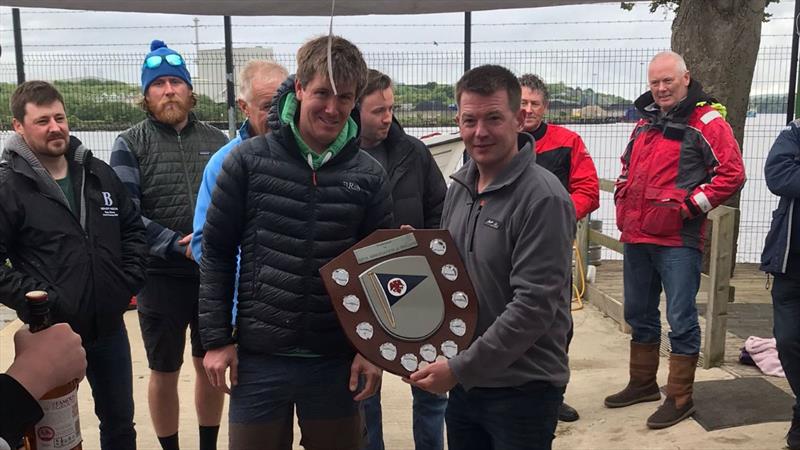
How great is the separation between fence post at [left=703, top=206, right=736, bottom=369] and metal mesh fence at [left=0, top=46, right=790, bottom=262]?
2.70 meters

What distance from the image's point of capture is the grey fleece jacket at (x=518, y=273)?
78.2 inches

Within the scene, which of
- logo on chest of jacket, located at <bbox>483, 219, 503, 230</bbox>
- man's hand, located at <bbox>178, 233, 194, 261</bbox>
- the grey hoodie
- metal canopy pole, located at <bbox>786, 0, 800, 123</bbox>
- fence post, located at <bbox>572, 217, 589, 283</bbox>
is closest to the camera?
logo on chest of jacket, located at <bbox>483, 219, 503, 230</bbox>

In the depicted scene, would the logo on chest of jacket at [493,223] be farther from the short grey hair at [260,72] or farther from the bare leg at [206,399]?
the bare leg at [206,399]

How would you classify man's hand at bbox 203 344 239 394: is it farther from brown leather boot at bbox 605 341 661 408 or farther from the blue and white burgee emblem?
brown leather boot at bbox 605 341 661 408

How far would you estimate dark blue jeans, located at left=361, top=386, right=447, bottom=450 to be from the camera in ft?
10.3

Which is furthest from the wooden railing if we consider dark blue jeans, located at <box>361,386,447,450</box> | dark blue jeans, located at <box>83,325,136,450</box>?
dark blue jeans, located at <box>83,325,136,450</box>

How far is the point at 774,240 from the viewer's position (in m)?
3.56

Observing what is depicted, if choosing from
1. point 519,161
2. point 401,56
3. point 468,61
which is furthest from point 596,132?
point 519,161

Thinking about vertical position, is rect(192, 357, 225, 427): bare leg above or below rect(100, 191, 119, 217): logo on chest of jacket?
below

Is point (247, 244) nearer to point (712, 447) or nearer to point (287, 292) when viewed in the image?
point (287, 292)

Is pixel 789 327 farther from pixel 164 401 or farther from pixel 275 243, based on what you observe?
pixel 164 401

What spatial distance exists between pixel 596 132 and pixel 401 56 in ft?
7.90

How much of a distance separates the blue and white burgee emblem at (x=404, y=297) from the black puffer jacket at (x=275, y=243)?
269 mm

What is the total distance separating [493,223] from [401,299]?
14.5 inches
